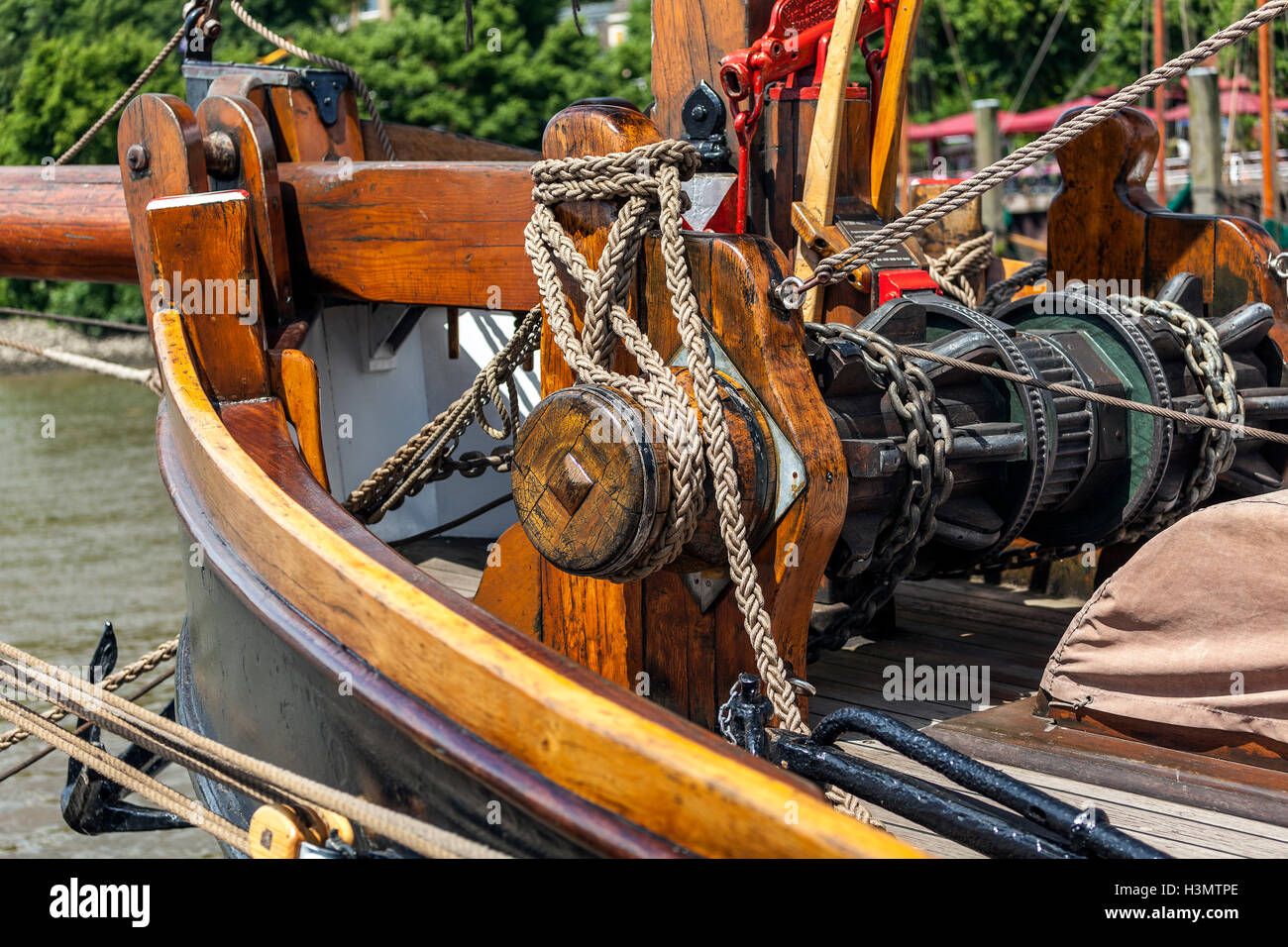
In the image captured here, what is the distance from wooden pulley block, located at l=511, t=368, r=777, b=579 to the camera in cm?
219

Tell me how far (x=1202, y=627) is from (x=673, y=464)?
93 cm

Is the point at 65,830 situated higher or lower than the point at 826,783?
lower

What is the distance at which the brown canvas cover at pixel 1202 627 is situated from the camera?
223cm

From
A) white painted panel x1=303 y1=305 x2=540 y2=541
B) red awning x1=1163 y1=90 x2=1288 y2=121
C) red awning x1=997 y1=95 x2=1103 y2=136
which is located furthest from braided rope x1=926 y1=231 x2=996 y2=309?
red awning x1=997 y1=95 x2=1103 y2=136

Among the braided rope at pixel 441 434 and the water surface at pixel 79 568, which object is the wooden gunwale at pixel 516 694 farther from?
the water surface at pixel 79 568

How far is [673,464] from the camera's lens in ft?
7.21

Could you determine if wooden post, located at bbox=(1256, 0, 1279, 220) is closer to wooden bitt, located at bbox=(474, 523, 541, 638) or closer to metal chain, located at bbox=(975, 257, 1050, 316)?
metal chain, located at bbox=(975, 257, 1050, 316)

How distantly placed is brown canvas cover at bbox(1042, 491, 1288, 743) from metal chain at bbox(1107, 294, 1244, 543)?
0.70 m

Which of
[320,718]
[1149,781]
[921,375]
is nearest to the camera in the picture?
[320,718]

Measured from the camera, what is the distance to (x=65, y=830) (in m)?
5.71

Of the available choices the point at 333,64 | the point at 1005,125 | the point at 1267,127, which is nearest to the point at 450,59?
the point at 1005,125

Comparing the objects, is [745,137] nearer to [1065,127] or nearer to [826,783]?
[1065,127]
